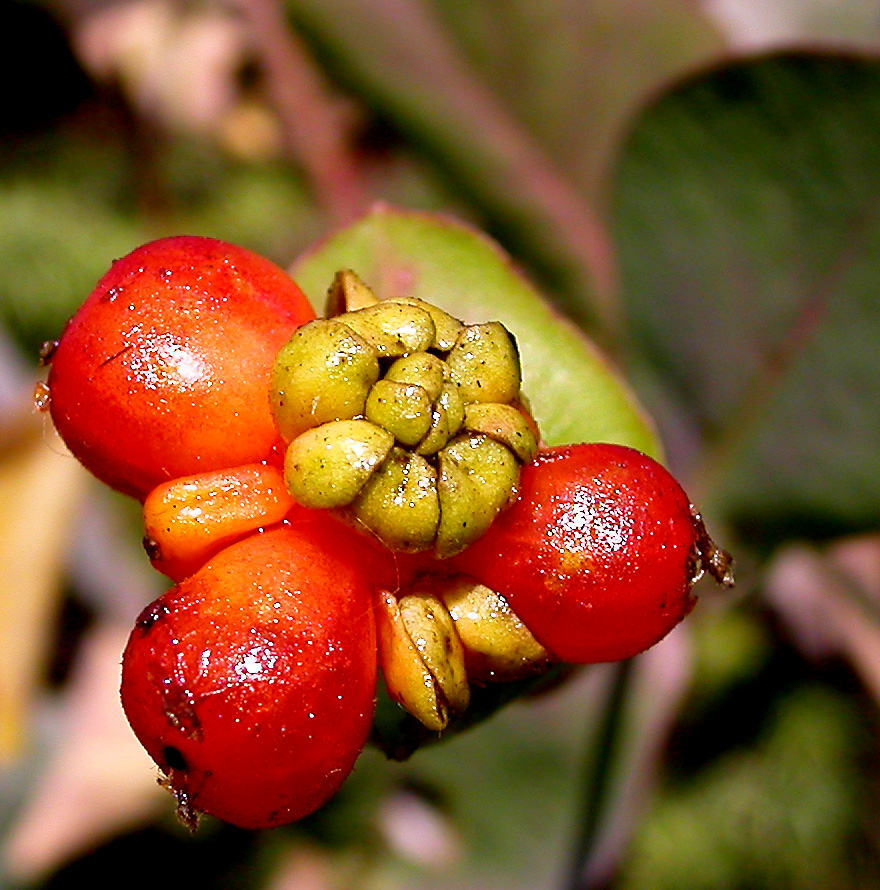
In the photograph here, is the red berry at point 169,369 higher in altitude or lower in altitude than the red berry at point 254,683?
higher

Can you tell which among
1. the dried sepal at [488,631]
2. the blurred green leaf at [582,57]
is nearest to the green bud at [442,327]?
the dried sepal at [488,631]

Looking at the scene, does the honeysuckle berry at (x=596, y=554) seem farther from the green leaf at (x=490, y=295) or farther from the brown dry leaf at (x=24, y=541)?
the brown dry leaf at (x=24, y=541)

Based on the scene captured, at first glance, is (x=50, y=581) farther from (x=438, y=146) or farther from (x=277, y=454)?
(x=277, y=454)

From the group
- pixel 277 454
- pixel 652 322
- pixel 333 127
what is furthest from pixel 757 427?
pixel 333 127

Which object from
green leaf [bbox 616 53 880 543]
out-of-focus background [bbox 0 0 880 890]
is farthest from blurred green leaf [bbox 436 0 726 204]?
green leaf [bbox 616 53 880 543]

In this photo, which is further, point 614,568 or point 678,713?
point 678,713

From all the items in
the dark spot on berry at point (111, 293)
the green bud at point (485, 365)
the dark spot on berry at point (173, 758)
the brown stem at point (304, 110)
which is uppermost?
the dark spot on berry at point (111, 293)

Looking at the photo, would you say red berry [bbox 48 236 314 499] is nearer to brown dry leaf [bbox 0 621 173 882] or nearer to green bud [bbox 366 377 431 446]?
green bud [bbox 366 377 431 446]
